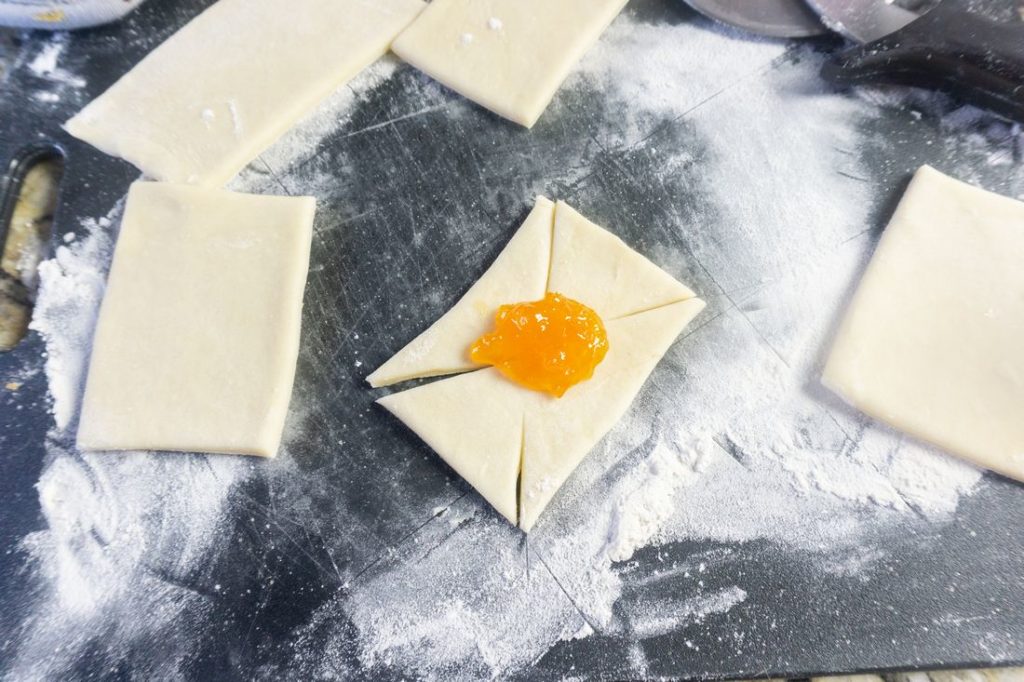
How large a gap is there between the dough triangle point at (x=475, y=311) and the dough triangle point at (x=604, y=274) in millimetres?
42

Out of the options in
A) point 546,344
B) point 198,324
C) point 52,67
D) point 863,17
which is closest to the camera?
point 546,344

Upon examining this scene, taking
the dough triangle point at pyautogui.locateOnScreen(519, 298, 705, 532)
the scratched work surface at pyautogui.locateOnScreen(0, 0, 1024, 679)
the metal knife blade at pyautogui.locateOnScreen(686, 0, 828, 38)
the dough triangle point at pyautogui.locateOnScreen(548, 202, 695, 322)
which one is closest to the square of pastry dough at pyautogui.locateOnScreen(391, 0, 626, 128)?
the scratched work surface at pyautogui.locateOnScreen(0, 0, 1024, 679)

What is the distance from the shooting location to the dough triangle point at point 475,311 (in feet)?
5.74

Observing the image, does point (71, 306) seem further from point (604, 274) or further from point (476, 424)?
point (604, 274)

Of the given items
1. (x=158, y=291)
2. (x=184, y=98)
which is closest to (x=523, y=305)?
(x=158, y=291)

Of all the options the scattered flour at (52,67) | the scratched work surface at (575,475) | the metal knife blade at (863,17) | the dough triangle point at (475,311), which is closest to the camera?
the scratched work surface at (575,475)

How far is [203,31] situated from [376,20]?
477mm

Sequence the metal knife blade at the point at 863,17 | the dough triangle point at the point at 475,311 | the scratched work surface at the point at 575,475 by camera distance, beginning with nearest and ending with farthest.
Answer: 1. the scratched work surface at the point at 575,475
2. the dough triangle point at the point at 475,311
3. the metal knife blade at the point at 863,17

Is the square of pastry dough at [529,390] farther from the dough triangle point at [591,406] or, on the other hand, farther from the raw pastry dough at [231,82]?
the raw pastry dough at [231,82]

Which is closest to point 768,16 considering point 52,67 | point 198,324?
point 198,324

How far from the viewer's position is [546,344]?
5.39 ft

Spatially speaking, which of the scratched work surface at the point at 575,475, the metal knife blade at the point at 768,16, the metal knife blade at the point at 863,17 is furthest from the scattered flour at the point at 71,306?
the metal knife blade at the point at 863,17

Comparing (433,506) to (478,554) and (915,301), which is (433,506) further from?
(915,301)

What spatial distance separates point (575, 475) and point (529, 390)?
232 mm
